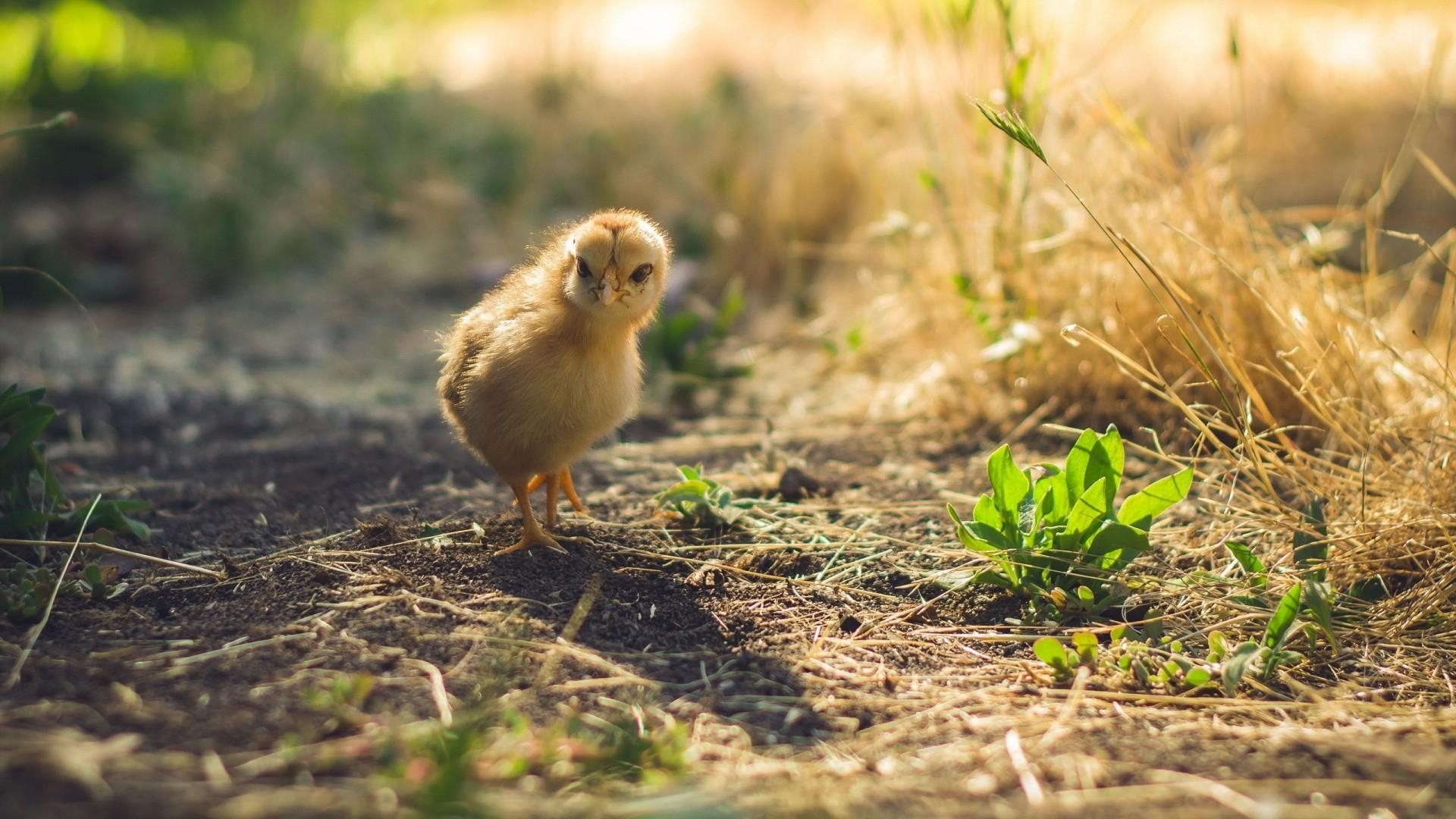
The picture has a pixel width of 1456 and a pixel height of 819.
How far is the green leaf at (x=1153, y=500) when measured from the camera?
2871 mm

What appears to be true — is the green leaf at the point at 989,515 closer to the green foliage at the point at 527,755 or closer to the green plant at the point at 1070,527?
the green plant at the point at 1070,527

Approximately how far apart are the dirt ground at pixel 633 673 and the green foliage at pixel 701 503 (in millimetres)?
44

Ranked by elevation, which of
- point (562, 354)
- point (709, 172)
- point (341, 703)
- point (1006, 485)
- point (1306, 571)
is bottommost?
point (1306, 571)

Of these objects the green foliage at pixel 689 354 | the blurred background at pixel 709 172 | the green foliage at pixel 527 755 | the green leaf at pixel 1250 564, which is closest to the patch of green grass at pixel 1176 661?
the green leaf at pixel 1250 564

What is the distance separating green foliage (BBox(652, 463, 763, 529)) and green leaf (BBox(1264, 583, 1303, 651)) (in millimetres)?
1415

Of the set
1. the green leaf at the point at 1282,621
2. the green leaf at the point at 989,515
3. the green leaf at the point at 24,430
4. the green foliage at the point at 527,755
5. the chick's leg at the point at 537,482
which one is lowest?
the green leaf at the point at 1282,621

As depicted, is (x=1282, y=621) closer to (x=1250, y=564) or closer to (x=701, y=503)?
(x=1250, y=564)

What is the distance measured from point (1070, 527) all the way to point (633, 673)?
114cm

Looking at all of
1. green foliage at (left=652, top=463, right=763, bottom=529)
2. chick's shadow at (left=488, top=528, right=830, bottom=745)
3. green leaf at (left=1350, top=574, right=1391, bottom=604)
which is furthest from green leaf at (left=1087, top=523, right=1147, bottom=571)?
green foliage at (left=652, top=463, right=763, bottom=529)

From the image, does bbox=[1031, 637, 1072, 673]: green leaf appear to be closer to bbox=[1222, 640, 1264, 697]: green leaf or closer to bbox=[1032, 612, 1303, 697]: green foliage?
bbox=[1032, 612, 1303, 697]: green foliage

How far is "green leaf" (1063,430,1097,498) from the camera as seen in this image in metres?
2.97

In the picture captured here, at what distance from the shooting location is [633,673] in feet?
8.55

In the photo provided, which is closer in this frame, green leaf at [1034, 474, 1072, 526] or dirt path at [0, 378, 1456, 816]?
dirt path at [0, 378, 1456, 816]

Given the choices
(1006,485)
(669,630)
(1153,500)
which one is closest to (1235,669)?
(1153,500)
